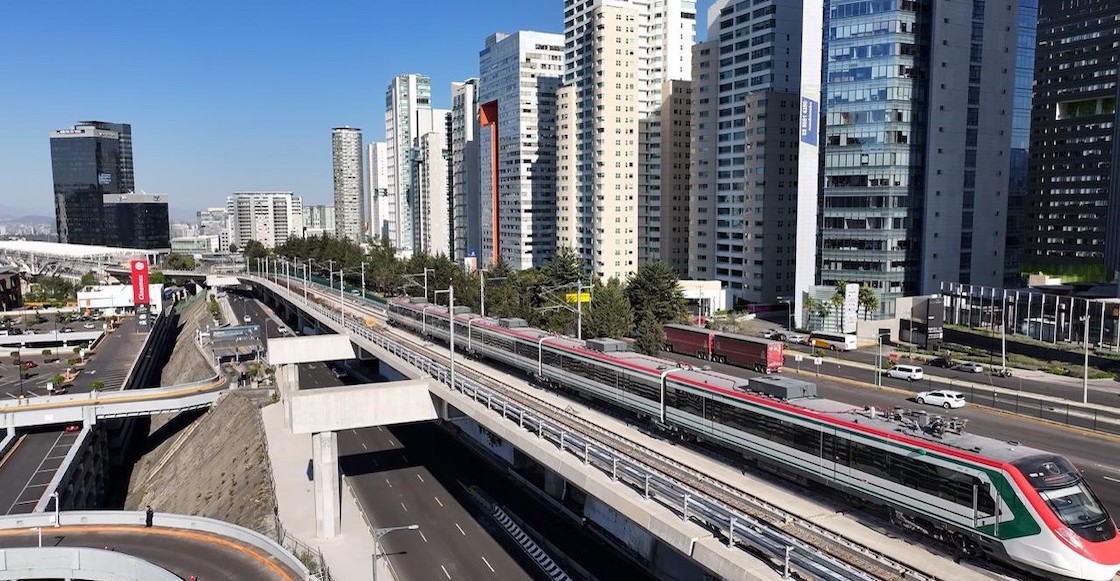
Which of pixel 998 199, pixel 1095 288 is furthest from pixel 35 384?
pixel 1095 288

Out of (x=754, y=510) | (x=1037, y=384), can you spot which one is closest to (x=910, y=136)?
(x=1037, y=384)

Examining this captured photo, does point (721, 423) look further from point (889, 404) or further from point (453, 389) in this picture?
point (889, 404)

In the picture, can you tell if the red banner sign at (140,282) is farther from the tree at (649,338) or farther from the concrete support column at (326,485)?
the concrete support column at (326,485)

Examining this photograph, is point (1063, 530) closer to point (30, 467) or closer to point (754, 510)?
point (754, 510)

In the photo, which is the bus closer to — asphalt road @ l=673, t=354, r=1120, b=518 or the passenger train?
asphalt road @ l=673, t=354, r=1120, b=518

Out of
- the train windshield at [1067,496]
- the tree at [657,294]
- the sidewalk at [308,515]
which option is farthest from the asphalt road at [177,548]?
the tree at [657,294]

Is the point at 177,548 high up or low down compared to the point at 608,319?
down
